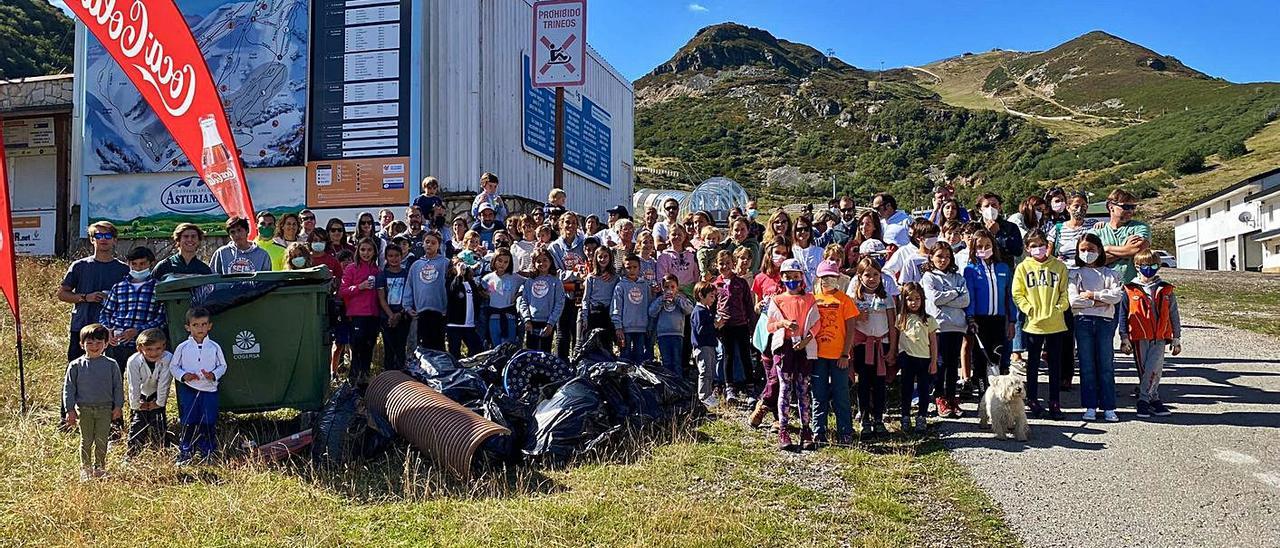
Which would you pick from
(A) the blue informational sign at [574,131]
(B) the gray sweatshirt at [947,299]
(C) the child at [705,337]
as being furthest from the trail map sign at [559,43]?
(B) the gray sweatshirt at [947,299]

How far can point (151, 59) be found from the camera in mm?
7148

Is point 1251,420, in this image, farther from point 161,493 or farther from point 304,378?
point 161,493

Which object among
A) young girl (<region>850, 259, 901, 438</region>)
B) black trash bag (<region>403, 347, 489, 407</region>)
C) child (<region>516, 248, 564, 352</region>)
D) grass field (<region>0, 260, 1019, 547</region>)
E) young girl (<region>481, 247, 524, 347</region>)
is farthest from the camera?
young girl (<region>481, 247, 524, 347</region>)

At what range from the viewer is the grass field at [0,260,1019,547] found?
171 inches

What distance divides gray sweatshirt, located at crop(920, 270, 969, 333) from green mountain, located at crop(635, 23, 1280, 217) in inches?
1987

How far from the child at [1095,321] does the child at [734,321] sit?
2.48 metres

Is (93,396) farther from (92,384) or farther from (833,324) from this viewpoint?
(833,324)

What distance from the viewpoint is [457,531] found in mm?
4383

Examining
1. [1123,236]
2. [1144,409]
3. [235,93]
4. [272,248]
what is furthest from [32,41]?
[1144,409]

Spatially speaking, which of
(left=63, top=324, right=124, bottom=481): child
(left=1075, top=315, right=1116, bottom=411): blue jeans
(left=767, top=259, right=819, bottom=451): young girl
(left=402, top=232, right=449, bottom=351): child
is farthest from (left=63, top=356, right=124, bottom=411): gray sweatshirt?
(left=1075, top=315, right=1116, bottom=411): blue jeans

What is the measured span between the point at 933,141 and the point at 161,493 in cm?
8674

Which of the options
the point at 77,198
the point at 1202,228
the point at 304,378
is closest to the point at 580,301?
the point at 304,378

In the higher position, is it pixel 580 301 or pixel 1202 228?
pixel 1202 228

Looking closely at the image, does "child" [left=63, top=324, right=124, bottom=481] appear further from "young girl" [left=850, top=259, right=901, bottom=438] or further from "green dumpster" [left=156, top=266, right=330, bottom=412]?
"young girl" [left=850, top=259, right=901, bottom=438]
